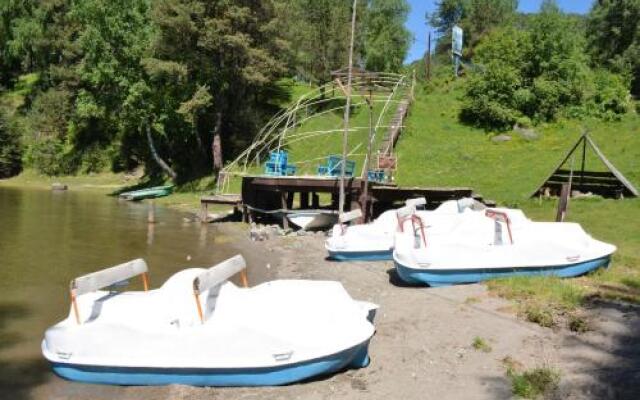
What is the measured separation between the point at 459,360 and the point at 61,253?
1453cm

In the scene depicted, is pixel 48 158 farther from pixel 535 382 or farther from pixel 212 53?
pixel 535 382

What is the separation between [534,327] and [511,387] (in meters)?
2.70

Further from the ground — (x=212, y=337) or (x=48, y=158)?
(x=48, y=158)

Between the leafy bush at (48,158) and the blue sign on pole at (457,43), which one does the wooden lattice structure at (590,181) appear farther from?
the leafy bush at (48,158)

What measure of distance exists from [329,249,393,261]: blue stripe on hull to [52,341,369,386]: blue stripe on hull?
8.66 metres

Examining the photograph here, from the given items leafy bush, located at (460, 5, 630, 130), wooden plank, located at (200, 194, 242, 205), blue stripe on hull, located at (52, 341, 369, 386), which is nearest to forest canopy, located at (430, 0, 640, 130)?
leafy bush, located at (460, 5, 630, 130)

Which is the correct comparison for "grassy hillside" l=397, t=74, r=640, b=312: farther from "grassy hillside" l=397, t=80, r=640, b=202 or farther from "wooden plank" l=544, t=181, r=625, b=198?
"wooden plank" l=544, t=181, r=625, b=198

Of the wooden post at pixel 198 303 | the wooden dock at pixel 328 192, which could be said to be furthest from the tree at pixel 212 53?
the wooden post at pixel 198 303

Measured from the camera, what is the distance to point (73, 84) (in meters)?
54.8


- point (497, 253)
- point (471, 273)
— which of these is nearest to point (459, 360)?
point (471, 273)

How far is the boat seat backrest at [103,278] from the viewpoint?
857 centimetres

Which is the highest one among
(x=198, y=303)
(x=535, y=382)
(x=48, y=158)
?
(x=48, y=158)

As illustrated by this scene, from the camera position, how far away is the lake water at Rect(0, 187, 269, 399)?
10.0 m

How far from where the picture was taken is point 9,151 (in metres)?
56.0
